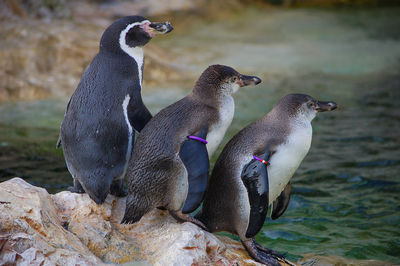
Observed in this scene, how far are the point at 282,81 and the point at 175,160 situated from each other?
6.03 m

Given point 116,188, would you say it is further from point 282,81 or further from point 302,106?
point 282,81

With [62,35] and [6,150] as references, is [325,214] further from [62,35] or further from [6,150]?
[62,35]

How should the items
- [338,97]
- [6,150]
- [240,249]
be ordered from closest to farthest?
[240,249] < [6,150] < [338,97]

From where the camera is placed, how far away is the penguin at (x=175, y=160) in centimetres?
350

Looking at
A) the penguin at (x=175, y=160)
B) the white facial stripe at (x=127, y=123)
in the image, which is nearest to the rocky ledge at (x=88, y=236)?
the penguin at (x=175, y=160)

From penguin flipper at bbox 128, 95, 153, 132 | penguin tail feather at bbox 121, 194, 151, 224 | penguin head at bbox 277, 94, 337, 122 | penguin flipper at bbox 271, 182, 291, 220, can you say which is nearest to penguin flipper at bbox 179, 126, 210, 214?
penguin tail feather at bbox 121, 194, 151, 224

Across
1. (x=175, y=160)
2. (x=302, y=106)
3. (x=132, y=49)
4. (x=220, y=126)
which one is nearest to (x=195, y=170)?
(x=175, y=160)

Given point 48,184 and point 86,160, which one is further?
point 48,184

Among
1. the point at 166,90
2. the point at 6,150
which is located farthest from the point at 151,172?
the point at 166,90

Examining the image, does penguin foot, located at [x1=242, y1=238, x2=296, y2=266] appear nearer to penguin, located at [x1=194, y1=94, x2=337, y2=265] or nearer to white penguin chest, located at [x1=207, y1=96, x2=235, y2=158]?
penguin, located at [x1=194, y1=94, x2=337, y2=265]

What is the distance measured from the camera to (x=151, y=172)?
359 cm

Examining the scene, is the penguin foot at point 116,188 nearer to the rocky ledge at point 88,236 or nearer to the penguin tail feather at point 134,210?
the rocky ledge at point 88,236

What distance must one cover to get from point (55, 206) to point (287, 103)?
63.9 inches

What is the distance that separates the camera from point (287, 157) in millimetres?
3859
